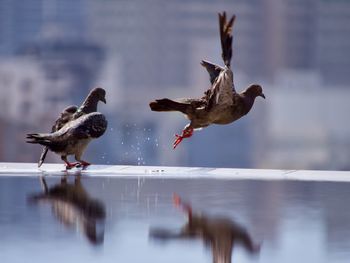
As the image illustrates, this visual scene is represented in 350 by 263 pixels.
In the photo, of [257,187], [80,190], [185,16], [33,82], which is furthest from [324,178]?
[33,82]

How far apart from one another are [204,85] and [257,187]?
414 centimetres

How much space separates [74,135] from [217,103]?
1118mm

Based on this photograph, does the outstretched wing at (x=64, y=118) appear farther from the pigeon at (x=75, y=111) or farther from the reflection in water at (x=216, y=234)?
the reflection in water at (x=216, y=234)

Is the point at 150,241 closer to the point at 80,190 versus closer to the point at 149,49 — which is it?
the point at 80,190

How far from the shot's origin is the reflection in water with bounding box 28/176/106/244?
10.2 ft

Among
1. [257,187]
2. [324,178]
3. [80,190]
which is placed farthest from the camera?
[324,178]

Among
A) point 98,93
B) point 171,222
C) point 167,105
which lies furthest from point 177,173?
point 171,222

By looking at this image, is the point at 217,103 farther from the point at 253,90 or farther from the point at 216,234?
the point at 216,234

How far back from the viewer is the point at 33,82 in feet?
31.6

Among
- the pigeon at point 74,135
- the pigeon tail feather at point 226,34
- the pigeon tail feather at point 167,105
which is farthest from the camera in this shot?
the pigeon at point 74,135

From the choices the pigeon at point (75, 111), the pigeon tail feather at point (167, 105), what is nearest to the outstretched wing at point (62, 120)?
the pigeon at point (75, 111)

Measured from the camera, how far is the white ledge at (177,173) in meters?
5.92

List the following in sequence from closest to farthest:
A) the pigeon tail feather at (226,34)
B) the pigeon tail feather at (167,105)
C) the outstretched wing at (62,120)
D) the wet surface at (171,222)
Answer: the wet surface at (171,222), the pigeon tail feather at (226,34), the pigeon tail feather at (167,105), the outstretched wing at (62,120)

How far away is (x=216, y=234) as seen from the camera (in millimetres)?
3000
